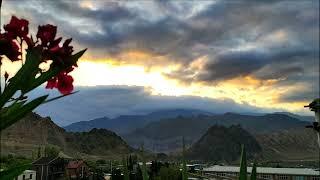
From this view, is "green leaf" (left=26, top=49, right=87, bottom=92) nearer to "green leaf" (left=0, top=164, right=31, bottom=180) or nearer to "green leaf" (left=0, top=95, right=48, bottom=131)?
"green leaf" (left=0, top=95, right=48, bottom=131)

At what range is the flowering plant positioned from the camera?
1.87 metres

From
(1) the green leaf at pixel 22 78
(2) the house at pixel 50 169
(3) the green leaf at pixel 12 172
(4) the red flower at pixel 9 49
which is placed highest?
(4) the red flower at pixel 9 49

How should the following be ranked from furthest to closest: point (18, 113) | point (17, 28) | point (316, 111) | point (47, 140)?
1. point (47, 140)
2. point (316, 111)
3. point (17, 28)
4. point (18, 113)

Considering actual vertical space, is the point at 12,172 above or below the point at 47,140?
below

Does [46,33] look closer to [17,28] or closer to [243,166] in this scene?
[17,28]

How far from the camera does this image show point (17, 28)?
212 centimetres

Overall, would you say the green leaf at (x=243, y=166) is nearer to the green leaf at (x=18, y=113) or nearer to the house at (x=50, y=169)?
the green leaf at (x=18, y=113)

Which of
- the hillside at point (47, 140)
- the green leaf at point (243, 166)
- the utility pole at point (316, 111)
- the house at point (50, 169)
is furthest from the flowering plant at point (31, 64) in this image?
the hillside at point (47, 140)

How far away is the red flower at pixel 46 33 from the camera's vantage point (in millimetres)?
2053

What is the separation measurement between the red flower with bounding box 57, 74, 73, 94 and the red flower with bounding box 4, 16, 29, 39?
27 cm

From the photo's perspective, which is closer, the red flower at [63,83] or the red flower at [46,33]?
the red flower at [46,33]

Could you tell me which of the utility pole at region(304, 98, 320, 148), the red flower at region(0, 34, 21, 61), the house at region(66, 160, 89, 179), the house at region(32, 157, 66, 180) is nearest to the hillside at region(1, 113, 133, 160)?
the house at region(66, 160, 89, 179)

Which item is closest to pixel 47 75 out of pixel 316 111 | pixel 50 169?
pixel 316 111

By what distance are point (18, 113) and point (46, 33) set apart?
411 mm
